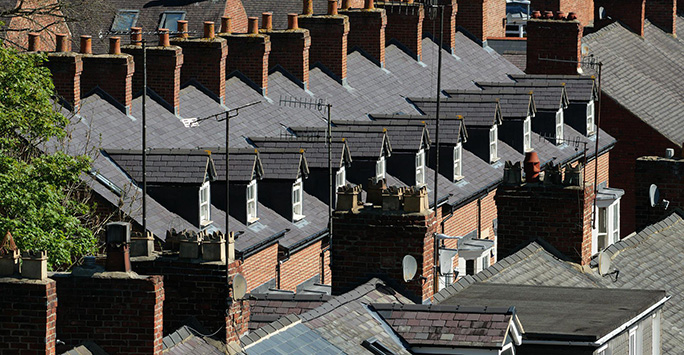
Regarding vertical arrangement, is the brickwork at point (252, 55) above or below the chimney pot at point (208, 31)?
below

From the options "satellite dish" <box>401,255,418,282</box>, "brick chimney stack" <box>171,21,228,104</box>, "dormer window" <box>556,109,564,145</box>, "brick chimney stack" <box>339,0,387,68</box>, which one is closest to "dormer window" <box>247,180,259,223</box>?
"brick chimney stack" <box>171,21,228,104</box>

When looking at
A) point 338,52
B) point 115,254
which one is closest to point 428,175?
point 338,52

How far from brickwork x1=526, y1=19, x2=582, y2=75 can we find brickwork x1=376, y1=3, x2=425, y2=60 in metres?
4.93

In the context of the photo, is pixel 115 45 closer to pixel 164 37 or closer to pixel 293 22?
pixel 164 37

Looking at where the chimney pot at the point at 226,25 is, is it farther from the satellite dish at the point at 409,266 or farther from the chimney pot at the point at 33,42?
the satellite dish at the point at 409,266

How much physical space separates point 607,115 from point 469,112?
995 cm

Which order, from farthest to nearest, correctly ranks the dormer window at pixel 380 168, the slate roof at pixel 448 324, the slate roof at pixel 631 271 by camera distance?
1. the dormer window at pixel 380 168
2. the slate roof at pixel 631 271
3. the slate roof at pixel 448 324

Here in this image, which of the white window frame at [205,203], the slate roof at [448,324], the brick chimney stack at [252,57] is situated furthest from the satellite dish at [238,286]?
the brick chimney stack at [252,57]

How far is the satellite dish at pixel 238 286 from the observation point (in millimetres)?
27848

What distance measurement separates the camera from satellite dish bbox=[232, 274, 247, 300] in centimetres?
2785

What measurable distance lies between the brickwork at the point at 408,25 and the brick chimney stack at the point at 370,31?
2310 millimetres

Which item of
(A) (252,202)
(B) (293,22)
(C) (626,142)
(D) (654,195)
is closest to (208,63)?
(B) (293,22)

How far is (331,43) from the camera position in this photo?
6838 cm

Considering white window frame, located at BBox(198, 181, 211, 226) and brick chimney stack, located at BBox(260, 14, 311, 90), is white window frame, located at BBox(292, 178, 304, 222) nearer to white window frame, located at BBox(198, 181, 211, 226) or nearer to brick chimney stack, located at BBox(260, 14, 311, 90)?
white window frame, located at BBox(198, 181, 211, 226)
